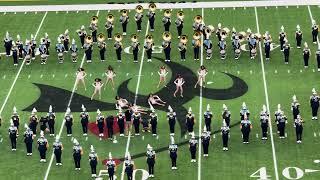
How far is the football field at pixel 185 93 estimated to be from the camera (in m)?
42.3

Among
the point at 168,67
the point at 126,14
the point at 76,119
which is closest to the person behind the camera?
the point at 76,119

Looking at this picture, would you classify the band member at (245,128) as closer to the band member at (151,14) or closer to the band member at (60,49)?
the band member at (60,49)

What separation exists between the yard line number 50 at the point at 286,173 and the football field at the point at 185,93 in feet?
0.11

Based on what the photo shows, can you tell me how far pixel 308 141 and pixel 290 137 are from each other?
711mm

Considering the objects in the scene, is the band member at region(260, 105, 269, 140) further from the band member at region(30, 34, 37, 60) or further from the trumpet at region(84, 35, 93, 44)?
the band member at region(30, 34, 37, 60)

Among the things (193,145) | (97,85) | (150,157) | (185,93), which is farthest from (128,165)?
(185,93)

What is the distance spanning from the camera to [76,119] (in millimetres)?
46562

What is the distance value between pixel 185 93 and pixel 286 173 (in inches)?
327

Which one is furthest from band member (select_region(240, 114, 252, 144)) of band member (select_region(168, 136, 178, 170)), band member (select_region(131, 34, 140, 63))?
band member (select_region(131, 34, 140, 63))

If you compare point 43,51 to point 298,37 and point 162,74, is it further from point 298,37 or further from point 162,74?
point 298,37

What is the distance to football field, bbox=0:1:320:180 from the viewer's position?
42312 mm

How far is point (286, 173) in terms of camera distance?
4138 cm

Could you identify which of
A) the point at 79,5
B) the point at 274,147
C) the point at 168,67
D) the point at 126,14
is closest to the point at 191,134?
the point at 274,147

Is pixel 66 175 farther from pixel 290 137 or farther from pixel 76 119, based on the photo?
pixel 290 137
